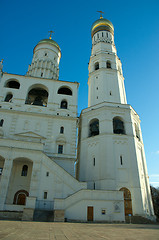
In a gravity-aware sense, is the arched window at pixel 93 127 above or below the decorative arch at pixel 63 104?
below

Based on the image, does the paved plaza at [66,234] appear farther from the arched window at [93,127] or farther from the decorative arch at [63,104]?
the decorative arch at [63,104]

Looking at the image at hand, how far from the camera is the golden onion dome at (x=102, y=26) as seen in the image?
41656 mm

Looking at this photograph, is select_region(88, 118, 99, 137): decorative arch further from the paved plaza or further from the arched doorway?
the paved plaza

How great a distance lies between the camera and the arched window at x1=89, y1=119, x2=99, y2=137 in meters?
28.8

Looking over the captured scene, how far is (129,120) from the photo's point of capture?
28.1m

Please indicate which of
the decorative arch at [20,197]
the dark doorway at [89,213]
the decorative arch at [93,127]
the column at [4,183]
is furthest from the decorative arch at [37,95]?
the dark doorway at [89,213]

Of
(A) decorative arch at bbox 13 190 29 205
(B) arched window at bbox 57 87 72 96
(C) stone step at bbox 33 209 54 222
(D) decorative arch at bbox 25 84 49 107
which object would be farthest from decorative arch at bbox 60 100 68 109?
(C) stone step at bbox 33 209 54 222

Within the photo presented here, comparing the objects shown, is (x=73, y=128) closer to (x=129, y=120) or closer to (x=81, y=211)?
(x=129, y=120)

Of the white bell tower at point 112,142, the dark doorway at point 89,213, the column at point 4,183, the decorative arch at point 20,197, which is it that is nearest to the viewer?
the dark doorway at point 89,213

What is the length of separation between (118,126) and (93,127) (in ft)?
13.7

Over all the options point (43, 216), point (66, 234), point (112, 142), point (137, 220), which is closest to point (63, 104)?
point (112, 142)

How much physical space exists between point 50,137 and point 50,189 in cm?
851

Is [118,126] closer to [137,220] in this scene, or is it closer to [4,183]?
[137,220]

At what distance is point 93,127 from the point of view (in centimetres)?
2920
